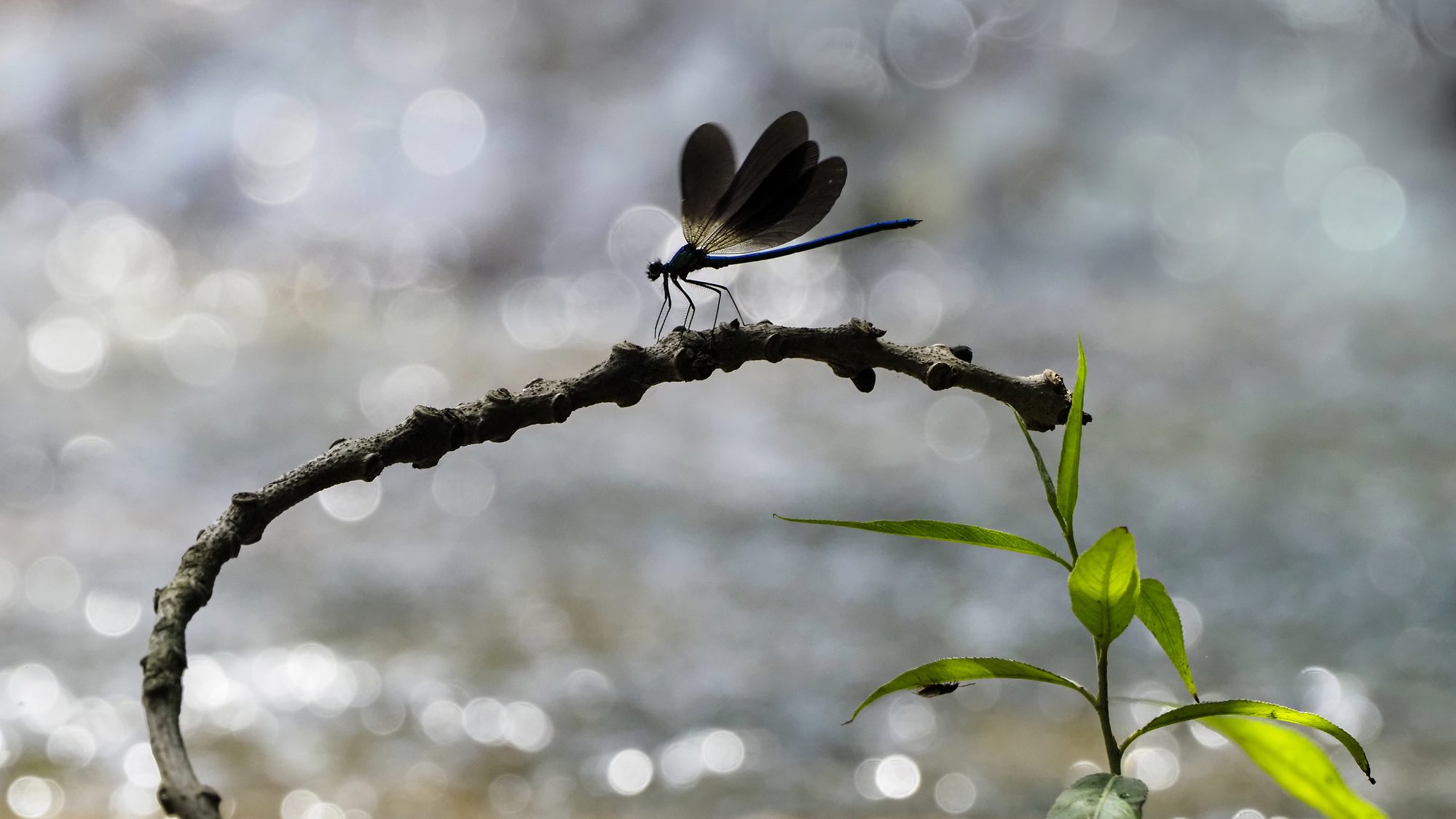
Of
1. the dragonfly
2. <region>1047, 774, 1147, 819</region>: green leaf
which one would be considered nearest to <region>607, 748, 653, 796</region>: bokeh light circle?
the dragonfly

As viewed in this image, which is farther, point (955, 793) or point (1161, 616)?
point (955, 793)

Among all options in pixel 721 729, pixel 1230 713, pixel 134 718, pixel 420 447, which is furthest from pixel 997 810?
pixel 134 718

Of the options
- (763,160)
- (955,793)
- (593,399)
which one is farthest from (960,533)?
(955,793)

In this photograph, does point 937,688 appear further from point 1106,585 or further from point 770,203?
point 770,203

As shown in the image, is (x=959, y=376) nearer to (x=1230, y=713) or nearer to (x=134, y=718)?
(x=1230, y=713)

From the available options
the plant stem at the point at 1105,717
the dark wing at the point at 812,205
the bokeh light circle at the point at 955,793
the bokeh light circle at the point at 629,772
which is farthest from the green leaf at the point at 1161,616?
the bokeh light circle at the point at 629,772

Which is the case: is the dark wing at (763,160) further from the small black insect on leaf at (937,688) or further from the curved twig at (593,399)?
the small black insect on leaf at (937,688)

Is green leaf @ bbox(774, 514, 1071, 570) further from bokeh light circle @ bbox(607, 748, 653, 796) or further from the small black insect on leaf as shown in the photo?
bokeh light circle @ bbox(607, 748, 653, 796)
